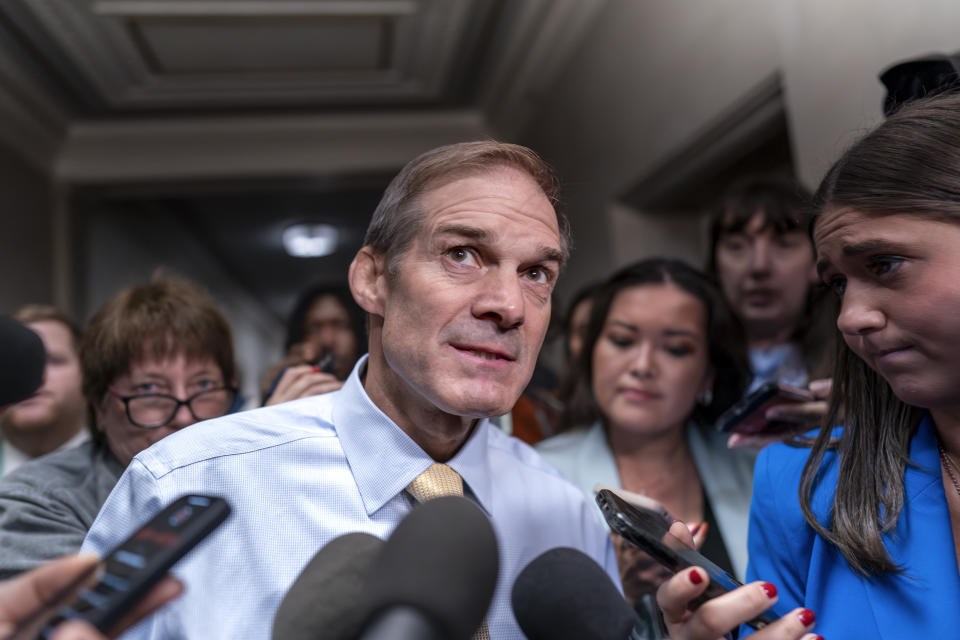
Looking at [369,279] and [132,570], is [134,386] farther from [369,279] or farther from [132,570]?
[132,570]

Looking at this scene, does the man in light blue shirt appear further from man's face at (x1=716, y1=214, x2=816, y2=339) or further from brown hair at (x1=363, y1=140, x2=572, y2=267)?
man's face at (x1=716, y1=214, x2=816, y2=339)

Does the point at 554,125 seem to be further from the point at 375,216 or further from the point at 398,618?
the point at 398,618

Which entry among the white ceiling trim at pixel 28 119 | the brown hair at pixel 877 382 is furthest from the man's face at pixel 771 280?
the white ceiling trim at pixel 28 119

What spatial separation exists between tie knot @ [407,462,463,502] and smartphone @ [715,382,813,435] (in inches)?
26.7

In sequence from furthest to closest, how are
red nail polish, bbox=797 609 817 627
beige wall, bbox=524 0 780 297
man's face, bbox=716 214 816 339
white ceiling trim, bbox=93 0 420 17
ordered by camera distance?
white ceiling trim, bbox=93 0 420 17
beige wall, bbox=524 0 780 297
man's face, bbox=716 214 816 339
red nail polish, bbox=797 609 817 627

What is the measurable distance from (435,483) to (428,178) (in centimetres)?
46

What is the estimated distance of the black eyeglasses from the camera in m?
1.55

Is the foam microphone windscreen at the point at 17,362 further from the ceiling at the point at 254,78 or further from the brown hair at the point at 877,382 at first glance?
the ceiling at the point at 254,78

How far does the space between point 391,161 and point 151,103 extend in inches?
58.6

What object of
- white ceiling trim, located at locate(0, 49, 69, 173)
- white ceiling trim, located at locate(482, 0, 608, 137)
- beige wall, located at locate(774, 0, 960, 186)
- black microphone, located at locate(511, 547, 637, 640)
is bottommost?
black microphone, located at locate(511, 547, 637, 640)

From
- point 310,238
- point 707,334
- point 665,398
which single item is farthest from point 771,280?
point 310,238

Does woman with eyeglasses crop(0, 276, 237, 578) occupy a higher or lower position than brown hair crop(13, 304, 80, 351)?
lower

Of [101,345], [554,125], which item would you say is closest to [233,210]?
[554,125]

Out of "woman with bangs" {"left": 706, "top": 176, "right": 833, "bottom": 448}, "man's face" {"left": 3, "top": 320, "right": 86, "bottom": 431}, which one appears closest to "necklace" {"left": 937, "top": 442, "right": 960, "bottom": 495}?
"woman with bangs" {"left": 706, "top": 176, "right": 833, "bottom": 448}
